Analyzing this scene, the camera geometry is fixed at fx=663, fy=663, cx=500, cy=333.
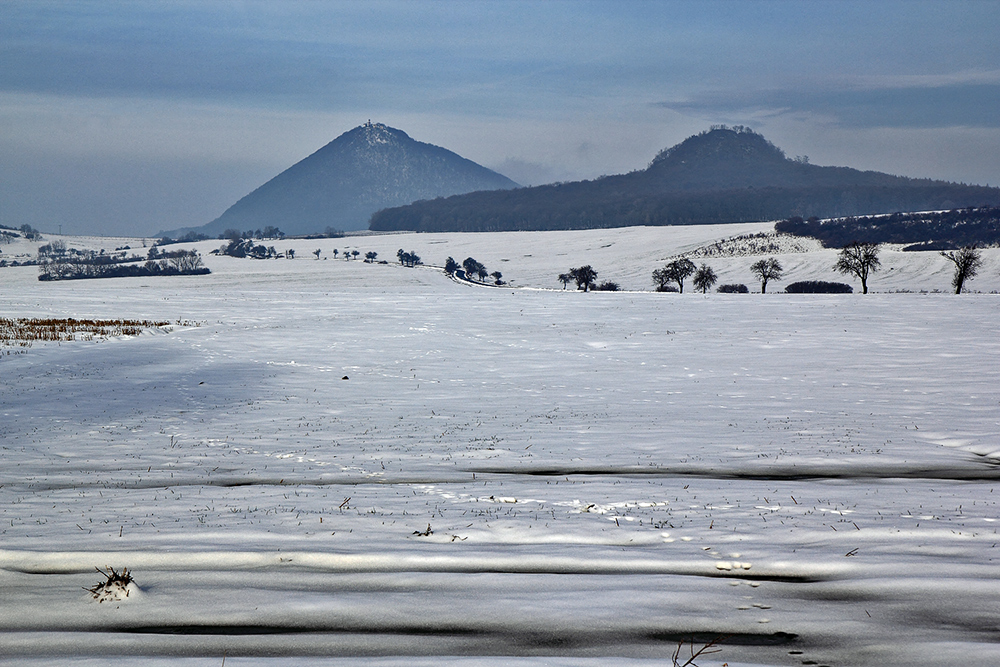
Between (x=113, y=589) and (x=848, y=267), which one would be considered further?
(x=848, y=267)

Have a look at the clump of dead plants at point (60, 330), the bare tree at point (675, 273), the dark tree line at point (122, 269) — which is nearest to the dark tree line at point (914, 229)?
the bare tree at point (675, 273)

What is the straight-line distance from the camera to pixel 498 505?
36.6 ft

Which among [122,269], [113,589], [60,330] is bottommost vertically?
[113,589]

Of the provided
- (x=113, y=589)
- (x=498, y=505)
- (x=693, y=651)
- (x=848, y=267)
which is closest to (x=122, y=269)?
(x=848, y=267)

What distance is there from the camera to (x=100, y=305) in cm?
6319

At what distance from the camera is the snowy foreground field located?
655 cm

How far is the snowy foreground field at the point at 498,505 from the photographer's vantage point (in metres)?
6.55

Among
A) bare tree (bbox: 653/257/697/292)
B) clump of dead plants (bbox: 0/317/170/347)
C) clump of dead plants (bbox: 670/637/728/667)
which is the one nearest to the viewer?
clump of dead plants (bbox: 670/637/728/667)

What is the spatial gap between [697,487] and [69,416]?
17609 millimetres

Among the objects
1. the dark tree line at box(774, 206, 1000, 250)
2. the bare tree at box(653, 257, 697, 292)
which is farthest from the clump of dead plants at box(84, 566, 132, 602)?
the dark tree line at box(774, 206, 1000, 250)

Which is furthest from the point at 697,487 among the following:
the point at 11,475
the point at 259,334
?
the point at 259,334

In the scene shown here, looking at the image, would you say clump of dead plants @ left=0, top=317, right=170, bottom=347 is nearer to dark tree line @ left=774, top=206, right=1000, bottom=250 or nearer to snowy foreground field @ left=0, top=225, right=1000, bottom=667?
snowy foreground field @ left=0, top=225, right=1000, bottom=667

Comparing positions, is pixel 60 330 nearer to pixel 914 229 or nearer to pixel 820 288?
pixel 820 288

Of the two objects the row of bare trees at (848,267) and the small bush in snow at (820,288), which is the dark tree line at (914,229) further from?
the small bush in snow at (820,288)
